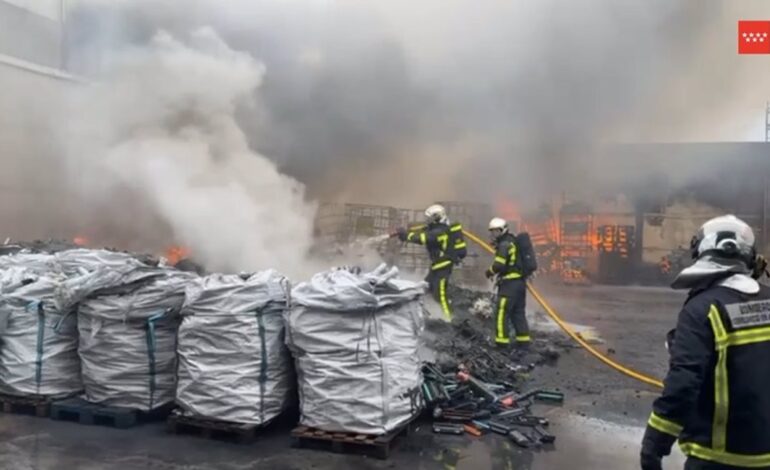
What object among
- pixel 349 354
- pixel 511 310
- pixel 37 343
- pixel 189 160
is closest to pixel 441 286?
pixel 511 310

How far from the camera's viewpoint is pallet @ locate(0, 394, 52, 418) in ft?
15.2

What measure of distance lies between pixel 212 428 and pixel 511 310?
12.8ft

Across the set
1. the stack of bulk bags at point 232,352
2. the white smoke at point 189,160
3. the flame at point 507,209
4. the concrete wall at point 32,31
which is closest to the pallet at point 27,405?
the stack of bulk bags at point 232,352

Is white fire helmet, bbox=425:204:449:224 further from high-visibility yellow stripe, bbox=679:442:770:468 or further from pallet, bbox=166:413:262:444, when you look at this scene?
high-visibility yellow stripe, bbox=679:442:770:468

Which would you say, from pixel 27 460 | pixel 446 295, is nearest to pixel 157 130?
pixel 446 295

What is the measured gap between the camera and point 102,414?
14.6 ft

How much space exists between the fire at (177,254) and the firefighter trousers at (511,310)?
3901 mm

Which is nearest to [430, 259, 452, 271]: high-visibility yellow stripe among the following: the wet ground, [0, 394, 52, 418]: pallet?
the wet ground

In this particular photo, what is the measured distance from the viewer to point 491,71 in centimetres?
1098

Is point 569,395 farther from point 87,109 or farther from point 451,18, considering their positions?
point 87,109

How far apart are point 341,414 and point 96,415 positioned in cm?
173

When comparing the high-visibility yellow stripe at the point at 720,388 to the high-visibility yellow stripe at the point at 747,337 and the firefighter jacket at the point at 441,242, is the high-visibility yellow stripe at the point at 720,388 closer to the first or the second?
the high-visibility yellow stripe at the point at 747,337

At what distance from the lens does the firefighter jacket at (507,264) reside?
23.3ft

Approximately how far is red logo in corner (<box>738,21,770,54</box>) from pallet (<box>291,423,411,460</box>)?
10846mm
